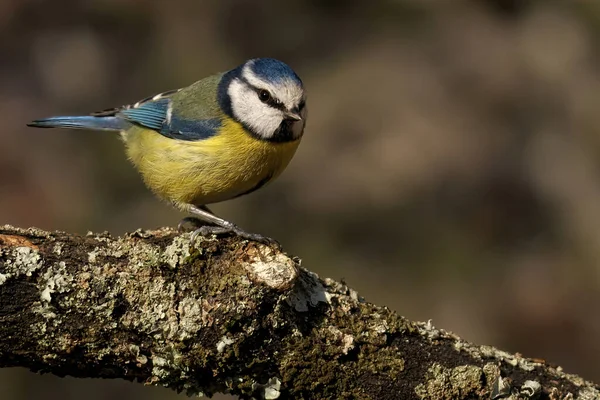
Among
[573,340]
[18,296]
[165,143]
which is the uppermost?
[573,340]

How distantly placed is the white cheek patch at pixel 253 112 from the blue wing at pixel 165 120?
0.33ft

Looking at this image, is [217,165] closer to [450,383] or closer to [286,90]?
[286,90]

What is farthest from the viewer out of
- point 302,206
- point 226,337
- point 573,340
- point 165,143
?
point 302,206

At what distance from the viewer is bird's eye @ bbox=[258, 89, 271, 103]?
9.83ft

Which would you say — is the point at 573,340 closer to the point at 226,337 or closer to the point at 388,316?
the point at 388,316

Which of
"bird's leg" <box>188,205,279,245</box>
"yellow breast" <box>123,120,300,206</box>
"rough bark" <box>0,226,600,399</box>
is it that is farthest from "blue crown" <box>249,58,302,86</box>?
"rough bark" <box>0,226,600,399</box>

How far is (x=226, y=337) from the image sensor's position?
2064 millimetres

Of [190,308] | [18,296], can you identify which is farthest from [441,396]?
[18,296]

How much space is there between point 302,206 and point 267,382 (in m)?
3.58

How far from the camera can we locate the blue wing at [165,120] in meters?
3.07

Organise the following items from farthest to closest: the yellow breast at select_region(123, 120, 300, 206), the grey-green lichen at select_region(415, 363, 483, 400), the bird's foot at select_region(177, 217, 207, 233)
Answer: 1. the yellow breast at select_region(123, 120, 300, 206)
2. the bird's foot at select_region(177, 217, 207, 233)
3. the grey-green lichen at select_region(415, 363, 483, 400)

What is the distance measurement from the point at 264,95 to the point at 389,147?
10.6ft

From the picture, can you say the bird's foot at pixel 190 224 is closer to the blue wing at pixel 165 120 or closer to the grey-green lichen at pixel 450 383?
the blue wing at pixel 165 120

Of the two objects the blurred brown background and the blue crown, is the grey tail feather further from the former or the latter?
the blurred brown background
